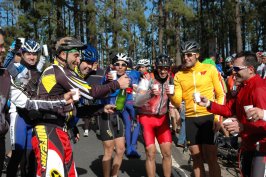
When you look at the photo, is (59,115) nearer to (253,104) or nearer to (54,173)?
(54,173)

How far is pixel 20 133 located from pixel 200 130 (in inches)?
103

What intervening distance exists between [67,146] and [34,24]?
2829cm

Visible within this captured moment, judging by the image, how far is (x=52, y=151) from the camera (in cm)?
411

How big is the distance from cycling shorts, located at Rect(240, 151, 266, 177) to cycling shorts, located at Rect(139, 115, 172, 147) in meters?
2.04

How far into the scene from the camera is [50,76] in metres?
4.13

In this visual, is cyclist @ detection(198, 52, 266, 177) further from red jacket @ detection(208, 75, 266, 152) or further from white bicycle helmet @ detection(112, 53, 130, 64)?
white bicycle helmet @ detection(112, 53, 130, 64)

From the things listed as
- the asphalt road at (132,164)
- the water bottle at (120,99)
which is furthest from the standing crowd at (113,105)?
the asphalt road at (132,164)

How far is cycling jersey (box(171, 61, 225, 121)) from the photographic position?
589 cm

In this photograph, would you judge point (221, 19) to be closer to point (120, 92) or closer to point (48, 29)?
point (48, 29)

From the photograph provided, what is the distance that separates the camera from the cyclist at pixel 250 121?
400 centimetres

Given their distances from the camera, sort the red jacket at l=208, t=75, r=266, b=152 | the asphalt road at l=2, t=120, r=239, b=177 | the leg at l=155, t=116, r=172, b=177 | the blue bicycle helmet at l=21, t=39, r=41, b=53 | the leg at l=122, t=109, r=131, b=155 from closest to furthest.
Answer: the red jacket at l=208, t=75, r=266, b=152, the blue bicycle helmet at l=21, t=39, r=41, b=53, the leg at l=155, t=116, r=172, b=177, the asphalt road at l=2, t=120, r=239, b=177, the leg at l=122, t=109, r=131, b=155

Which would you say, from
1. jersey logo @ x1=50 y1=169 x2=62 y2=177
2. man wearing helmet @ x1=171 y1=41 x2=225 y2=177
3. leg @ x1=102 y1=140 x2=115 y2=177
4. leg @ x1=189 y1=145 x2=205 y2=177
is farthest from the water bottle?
jersey logo @ x1=50 y1=169 x2=62 y2=177

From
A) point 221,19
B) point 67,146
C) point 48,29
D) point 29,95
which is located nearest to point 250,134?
point 67,146

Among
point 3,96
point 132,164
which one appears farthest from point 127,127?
point 3,96
